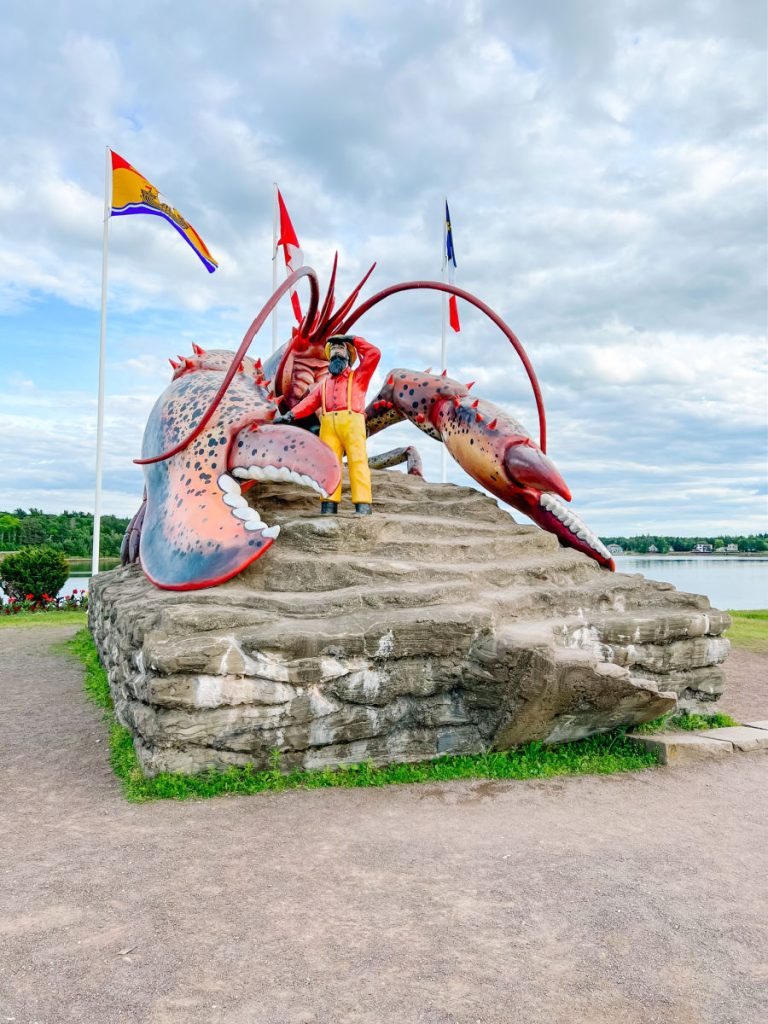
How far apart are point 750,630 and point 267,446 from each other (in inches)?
419

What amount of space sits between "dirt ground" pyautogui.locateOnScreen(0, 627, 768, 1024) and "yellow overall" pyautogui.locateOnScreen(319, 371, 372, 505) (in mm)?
2415

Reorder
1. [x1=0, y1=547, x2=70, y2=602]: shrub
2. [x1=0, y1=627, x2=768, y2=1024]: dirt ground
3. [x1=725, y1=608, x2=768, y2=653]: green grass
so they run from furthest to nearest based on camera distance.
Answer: [x1=0, y1=547, x2=70, y2=602]: shrub → [x1=725, y1=608, x2=768, y2=653]: green grass → [x1=0, y1=627, x2=768, y2=1024]: dirt ground

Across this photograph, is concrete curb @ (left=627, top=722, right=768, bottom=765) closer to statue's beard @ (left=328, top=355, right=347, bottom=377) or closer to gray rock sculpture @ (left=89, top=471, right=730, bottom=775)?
gray rock sculpture @ (left=89, top=471, right=730, bottom=775)

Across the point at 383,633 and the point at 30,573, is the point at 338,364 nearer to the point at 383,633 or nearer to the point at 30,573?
the point at 383,633

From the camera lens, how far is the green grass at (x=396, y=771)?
4.34 metres

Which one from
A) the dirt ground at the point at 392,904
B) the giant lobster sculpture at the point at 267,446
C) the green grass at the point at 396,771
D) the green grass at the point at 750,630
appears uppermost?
the giant lobster sculpture at the point at 267,446

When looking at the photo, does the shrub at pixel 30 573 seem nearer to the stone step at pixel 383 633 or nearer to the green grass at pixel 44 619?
the green grass at pixel 44 619

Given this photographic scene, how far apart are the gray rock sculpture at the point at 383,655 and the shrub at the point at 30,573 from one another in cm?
1089

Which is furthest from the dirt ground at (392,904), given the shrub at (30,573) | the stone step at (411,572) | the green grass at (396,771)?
the shrub at (30,573)

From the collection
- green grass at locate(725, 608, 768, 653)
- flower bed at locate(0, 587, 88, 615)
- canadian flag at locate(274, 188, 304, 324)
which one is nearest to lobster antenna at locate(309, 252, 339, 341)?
canadian flag at locate(274, 188, 304, 324)

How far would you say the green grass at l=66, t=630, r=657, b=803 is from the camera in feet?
14.2

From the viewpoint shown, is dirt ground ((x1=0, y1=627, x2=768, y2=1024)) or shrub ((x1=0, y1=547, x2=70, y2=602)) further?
shrub ((x1=0, y1=547, x2=70, y2=602))

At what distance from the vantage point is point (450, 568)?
5605 mm

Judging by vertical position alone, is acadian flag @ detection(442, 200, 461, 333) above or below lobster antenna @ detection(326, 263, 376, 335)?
above
